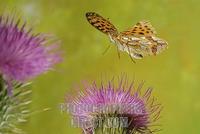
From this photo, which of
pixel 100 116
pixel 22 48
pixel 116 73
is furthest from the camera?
pixel 116 73

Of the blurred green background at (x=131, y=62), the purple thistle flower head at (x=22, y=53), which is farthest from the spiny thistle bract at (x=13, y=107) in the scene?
the blurred green background at (x=131, y=62)

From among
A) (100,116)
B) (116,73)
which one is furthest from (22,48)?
(116,73)

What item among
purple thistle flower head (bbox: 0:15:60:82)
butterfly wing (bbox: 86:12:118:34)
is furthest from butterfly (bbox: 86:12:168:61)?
purple thistle flower head (bbox: 0:15:60:82)

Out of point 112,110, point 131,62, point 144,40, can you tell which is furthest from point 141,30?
point 112,110

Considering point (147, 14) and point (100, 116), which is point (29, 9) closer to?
point (147, 14)

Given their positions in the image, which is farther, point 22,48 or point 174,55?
point 174,55

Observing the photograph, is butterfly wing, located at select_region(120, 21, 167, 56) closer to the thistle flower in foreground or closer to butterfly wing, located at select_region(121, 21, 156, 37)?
butterfly wing, located at select_region(121, 21, 156, 37)
